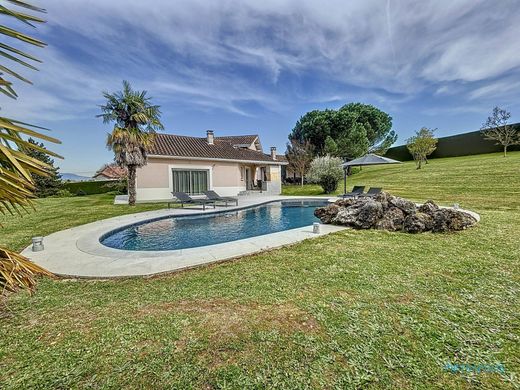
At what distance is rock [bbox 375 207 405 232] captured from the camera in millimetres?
9258

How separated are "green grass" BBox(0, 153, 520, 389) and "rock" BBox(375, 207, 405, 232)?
3.10m

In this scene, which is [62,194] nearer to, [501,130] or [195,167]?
[195,167]

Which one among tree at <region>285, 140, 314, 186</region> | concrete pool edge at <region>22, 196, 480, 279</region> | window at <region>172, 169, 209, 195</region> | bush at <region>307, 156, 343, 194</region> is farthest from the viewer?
tree at <region>285, 140, 314, 186</region>

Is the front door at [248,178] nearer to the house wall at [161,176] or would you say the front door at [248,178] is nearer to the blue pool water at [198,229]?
the house wall at [161,176]

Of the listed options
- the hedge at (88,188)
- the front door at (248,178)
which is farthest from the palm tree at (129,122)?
the hedge at (88,188)

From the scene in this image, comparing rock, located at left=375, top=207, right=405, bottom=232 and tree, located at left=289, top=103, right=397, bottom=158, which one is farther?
tree, located at left=289, top=103, right=397, bottom=158

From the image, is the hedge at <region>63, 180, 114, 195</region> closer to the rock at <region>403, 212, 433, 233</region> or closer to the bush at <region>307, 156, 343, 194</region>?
the bush at <region>307, 156, 343, 194</region>

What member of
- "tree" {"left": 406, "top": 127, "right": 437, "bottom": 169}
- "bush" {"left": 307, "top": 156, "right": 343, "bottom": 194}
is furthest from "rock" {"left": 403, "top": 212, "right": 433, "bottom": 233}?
"tree" {"left": 406, "top": 127, "right": 437, "bottom": 169}

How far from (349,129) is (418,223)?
28.7 metres

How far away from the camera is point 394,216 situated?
9.53m

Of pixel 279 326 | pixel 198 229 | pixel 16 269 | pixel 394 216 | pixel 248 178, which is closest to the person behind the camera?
pixel 16 269

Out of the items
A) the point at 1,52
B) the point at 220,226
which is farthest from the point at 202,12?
the point at 1,52

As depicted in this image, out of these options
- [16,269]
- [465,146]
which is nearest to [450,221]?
[16,269]

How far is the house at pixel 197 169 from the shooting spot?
1973 cm
